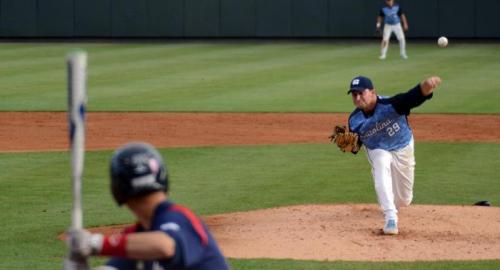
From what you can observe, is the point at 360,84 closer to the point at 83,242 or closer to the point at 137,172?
the point at 137,172

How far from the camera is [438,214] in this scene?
11.6 metres

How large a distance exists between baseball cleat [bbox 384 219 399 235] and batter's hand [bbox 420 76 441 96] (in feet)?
4.56

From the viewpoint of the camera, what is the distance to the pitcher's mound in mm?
9828

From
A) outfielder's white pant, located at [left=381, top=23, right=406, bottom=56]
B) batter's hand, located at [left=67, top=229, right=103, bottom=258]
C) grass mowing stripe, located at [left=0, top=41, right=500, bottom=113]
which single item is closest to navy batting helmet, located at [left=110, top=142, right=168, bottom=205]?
batter's hand, located at [left=67, top=229, right=103, bottom=258]

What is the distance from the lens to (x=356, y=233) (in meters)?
10.7

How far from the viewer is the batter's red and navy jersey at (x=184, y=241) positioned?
13.9 feet

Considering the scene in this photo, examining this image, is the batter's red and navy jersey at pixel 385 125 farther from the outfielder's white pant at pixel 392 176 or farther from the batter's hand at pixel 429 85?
the batter's hand at pixel 429 85

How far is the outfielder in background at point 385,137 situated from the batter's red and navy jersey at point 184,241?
596 cm
